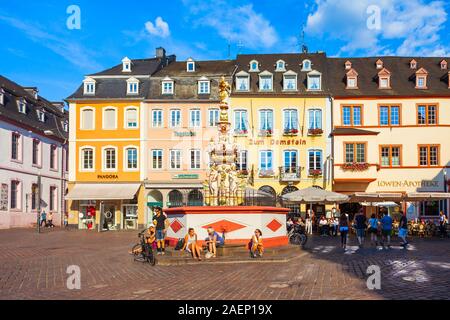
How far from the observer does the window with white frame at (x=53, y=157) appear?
4944cm

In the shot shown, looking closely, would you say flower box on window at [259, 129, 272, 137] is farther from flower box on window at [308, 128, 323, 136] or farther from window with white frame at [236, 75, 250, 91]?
window with white frame at [236, 75, 250, 91]

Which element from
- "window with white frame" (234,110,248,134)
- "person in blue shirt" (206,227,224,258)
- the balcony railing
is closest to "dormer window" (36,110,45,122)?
"window with white frame" (234,110,248,134)

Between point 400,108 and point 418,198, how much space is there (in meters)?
13.7

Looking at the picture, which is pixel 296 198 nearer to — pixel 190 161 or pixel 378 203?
pixel 378 203

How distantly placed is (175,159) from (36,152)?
39.7 ft

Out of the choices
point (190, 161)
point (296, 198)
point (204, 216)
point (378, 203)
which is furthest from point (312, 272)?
point (190, 161)

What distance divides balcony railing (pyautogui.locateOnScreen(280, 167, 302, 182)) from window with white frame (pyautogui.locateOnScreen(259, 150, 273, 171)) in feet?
3.28

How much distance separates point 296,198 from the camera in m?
30.8

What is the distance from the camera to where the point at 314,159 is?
1683 inches

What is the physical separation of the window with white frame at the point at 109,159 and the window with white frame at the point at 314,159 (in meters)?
15.2

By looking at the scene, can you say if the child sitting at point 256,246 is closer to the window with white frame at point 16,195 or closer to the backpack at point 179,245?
the backpack at point 179,245

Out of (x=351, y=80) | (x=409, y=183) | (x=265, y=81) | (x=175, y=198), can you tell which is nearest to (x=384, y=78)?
(x=351, y=80)

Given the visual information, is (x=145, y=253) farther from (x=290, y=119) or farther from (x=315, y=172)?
(x=290, y=119)

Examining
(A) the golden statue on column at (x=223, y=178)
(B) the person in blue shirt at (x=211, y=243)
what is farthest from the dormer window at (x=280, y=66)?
(B) the person in blue shirt at (x=211, y=243)
